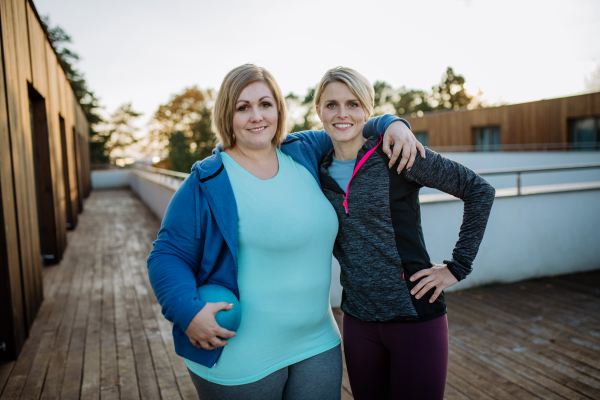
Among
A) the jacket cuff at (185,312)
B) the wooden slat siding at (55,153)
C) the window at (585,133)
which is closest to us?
the jacket cuff at (185,312)

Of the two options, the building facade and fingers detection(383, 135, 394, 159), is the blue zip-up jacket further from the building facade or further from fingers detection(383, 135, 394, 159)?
the building facade

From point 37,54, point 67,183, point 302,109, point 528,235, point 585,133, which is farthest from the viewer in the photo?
point 302,109

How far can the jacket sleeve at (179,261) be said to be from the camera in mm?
1203

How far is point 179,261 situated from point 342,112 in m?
0.78

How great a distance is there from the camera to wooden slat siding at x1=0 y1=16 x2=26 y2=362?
3.18 m

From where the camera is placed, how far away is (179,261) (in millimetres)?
1282

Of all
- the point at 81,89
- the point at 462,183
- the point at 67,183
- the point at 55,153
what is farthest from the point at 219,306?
the point at 81,89

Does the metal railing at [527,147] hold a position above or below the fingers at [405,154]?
above

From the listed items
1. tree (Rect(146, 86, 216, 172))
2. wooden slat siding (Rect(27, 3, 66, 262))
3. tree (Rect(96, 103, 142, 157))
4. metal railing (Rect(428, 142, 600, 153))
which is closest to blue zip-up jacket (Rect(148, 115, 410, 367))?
wooden slat siding (Rect(27, 3, 66, 262))

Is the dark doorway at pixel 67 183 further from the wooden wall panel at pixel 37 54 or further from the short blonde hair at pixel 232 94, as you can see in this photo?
the short blonde hair at pixel 232 94

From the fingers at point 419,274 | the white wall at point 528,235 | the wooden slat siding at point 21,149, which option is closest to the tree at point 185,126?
the wooden slat siding at point 21,149

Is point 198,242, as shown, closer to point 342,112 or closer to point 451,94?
point 342,112

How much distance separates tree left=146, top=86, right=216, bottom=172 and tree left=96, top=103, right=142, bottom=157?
2887 mm

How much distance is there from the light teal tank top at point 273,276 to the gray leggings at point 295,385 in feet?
0.09
